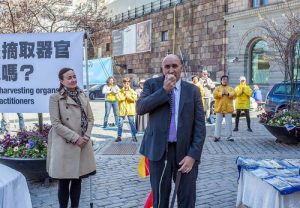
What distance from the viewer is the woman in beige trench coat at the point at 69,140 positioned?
4535mm

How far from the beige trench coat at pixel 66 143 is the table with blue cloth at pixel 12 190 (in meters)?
1.27

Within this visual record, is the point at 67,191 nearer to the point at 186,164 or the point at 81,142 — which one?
the point at 81,142

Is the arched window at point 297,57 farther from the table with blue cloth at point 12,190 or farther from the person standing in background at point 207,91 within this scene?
the table with blue cloth at point 12,190

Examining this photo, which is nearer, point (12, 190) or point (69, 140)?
point (12, 190)

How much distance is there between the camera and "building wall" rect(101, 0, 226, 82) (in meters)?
27.5

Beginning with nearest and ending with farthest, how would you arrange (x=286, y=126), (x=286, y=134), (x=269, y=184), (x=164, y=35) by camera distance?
(x=269, y=184), (x=286, y=126), (x=286, y=134), (x=164, y=35)

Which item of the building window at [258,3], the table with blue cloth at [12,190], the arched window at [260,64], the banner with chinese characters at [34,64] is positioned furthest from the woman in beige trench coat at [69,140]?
the building window at [258,3]

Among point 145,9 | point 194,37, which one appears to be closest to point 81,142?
point 194,37

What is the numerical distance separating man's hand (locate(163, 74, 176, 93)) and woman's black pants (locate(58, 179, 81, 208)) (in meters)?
1.99

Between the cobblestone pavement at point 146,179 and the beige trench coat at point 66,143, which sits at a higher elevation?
the beige trench coat at point 66,143

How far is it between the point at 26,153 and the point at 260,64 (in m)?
20.8

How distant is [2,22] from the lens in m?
12.5

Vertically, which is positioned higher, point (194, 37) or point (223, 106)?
point (194, 37)

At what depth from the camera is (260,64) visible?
24625 millimetres
